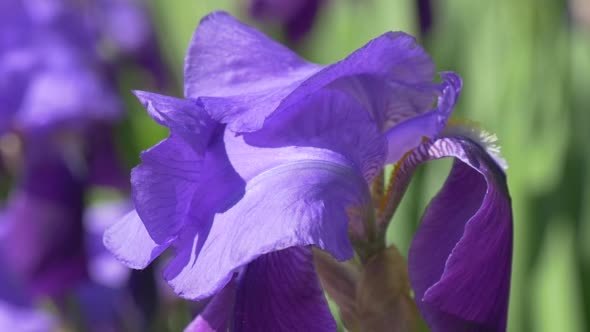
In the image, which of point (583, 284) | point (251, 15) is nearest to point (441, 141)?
point (583, 284)

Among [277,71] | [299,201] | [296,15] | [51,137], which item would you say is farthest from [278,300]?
[296,15]

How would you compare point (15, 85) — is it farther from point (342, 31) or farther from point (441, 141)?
point (441, 141)

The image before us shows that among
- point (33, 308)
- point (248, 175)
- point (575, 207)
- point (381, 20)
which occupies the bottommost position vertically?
point (33, 308)

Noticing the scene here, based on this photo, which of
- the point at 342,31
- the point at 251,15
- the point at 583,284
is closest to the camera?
the point at 583,284

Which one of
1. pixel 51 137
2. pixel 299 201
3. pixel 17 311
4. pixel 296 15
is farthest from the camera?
pixel 296 15

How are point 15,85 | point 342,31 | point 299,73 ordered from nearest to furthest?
point 299,73
point 15,85
point 342,31

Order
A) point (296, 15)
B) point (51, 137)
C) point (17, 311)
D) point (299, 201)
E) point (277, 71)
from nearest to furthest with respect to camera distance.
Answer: point (299, 201)
point (277, 71)
point (17, 311)
point (51, 137)
point (296, 15)

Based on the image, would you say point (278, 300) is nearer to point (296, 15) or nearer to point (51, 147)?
point (51, 147)

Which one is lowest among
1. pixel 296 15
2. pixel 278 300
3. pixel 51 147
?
pixel 51 147
